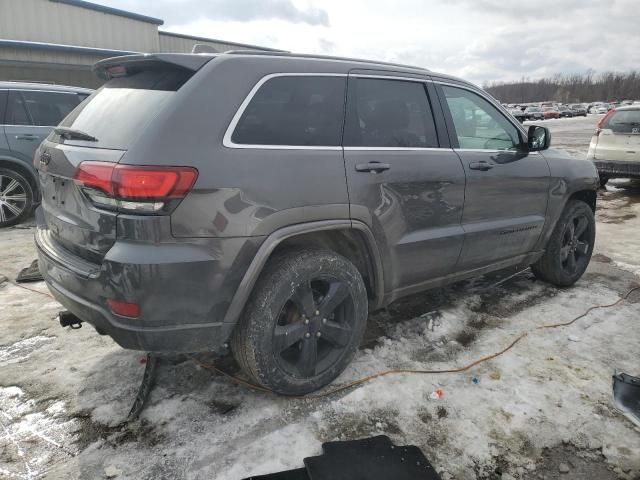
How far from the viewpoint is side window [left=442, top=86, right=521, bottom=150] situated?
348 centimetres

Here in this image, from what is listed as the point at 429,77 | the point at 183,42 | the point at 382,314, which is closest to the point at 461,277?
the point at 382,314

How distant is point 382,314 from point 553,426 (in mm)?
1585

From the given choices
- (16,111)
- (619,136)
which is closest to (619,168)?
(619,136)

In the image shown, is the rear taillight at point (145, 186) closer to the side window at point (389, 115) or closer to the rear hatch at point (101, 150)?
the rear hatch at point (101, 150)

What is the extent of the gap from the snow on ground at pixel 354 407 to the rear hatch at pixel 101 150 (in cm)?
90

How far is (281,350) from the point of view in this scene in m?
2.58

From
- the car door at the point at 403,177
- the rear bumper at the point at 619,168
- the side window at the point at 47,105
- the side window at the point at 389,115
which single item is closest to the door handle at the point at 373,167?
the car door at the point at 403,177

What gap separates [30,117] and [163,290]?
5.77 m

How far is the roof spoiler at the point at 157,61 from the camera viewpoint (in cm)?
237

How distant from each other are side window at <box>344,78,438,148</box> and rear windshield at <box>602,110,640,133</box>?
824 centimetres

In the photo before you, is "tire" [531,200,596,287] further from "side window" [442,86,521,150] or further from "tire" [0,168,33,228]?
"tire" [0,168,33,228]

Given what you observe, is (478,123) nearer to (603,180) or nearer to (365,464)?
(365,464)

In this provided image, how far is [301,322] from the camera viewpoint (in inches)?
104

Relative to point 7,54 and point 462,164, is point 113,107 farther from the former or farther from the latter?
point 7,54
